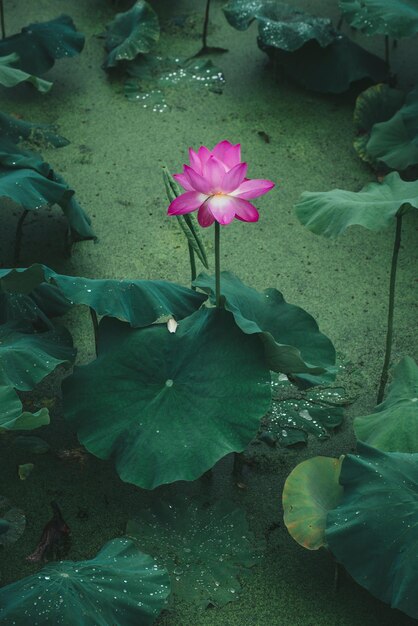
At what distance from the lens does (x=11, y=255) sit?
2686mm

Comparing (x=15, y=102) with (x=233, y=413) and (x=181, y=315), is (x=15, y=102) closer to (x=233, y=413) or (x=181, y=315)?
(x=181, y=315)

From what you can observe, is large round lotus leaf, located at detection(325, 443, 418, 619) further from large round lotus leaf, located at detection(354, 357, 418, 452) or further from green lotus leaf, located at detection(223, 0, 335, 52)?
green lotus leaf, located at detection(223, 0, 335, 52)

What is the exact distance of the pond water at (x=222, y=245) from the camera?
193 cm

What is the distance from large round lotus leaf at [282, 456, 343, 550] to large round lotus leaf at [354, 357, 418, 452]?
8 centimetres

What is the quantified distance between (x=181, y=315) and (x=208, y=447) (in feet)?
1.03

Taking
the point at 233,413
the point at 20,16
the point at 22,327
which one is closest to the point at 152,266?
the point at 22,327

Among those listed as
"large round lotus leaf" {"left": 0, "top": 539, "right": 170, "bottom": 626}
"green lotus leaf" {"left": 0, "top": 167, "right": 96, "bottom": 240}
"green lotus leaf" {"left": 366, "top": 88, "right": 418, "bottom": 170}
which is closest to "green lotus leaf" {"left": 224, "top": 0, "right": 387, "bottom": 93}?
"green lotus leaf" {"left": 366, "top": 88, "right": 418, "bottom": 170}

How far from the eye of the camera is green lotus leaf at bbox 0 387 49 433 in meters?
1.77

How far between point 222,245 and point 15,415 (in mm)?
1073

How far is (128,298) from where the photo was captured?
1980mm

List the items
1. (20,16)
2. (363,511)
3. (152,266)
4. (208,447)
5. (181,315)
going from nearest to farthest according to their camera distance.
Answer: (363,511) < (208,447) < (181,315) < (152,266) < (20,16)

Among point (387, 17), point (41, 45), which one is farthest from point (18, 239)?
point (387, 17)

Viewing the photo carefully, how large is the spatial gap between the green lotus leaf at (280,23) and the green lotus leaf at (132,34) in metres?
0.26

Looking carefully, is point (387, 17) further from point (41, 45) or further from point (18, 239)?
point (18, 239)
